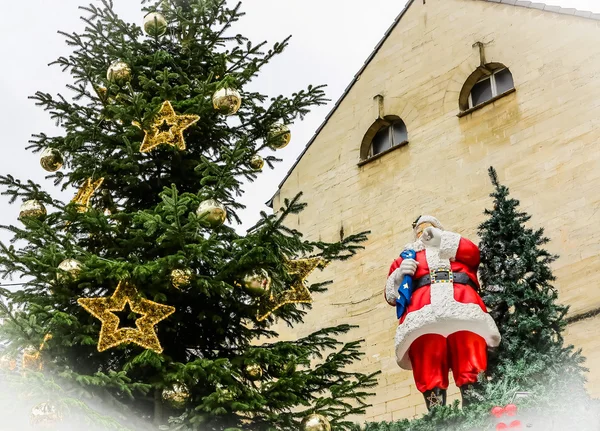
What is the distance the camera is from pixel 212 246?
260 inches

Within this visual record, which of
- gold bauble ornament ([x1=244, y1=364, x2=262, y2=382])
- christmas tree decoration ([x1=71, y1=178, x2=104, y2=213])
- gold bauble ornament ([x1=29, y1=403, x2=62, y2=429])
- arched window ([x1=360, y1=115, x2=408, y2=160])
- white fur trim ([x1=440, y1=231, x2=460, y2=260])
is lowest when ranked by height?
gold bauble ornament ([x1=29, y1=403, x2=62, y2=429])

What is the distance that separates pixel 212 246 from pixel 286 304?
0.88m

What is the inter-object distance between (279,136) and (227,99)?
0.80 m

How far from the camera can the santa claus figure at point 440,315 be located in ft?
21.2

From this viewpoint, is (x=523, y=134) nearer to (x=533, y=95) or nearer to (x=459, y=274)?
(x=533, y=95)

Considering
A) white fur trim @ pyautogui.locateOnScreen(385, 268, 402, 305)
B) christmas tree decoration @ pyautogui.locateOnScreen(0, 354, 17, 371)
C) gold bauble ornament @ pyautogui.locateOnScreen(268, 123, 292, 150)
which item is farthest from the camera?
gold bauble ornament @ pyautogui.locateOnScreen(268, 123, 292, 150)

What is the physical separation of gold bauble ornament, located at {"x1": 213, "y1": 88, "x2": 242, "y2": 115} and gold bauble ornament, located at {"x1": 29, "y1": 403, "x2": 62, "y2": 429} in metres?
2.82

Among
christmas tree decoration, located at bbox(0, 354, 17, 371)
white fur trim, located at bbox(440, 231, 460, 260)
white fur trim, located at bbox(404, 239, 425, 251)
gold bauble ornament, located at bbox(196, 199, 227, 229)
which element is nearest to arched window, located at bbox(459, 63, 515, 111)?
white fur trim, located at bbox(404, 239, 425, 251)

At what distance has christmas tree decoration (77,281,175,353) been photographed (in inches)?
251

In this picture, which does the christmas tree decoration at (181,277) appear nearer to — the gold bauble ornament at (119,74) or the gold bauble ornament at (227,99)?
the gold bauble ornament at (227,99)

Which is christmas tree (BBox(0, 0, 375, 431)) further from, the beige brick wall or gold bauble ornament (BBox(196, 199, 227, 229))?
the beige brick wall

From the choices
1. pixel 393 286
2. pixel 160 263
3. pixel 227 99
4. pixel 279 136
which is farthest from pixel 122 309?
pixel 279 136

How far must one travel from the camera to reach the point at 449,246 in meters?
6.89

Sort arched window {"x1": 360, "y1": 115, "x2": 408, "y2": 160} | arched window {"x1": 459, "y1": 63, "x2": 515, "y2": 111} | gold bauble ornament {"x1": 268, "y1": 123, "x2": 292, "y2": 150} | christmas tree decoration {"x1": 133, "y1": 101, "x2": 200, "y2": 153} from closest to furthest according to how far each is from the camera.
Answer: christmas tree decoration {"x1": 133, "y1": 101, "x2": 200, "y2": 153}, gold bauble ornament {"x1": 268, "y1": 123, "x2": 292, "y2": 150}, arched window {"x1": 459, "y1": 63, "x2": 515, "y2": 111}, arched window {"x1": 360, "y1": 115, "x2": 408, "y2": 160}
